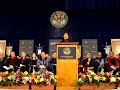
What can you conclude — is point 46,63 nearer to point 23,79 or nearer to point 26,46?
point 23,79

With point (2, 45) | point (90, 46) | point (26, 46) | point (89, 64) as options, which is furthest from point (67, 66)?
point (2, 45)

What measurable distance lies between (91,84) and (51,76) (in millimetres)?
975

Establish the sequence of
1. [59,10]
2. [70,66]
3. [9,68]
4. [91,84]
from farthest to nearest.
→ [59,10], [9,68], [91,84], [70,66]

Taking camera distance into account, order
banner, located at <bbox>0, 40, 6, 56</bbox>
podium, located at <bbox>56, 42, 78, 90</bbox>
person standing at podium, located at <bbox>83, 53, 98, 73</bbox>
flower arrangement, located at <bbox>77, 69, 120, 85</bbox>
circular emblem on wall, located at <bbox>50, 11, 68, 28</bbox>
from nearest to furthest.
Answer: podium, located at <bbox>56, 42, 78, 90</bbox>, flower arrangement, located at <bbox>77, 69, 120, 85</bbox>, person standing at podium, located at <bbox>83, 53, 98, 73</bbox>, banner, located at <bbox>0, 40, 6, 56</bbox>, circular emblem on wall, located at <bbox>50, 11, 68, 28</bbox>

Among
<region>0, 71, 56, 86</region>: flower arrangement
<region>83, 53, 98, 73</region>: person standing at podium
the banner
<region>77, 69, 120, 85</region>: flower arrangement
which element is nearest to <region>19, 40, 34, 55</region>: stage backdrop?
the banner

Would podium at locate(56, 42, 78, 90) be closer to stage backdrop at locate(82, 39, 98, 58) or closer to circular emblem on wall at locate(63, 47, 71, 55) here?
circular emblem on wall at locate(63, 47, 71, 55)

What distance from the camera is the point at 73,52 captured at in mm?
6242

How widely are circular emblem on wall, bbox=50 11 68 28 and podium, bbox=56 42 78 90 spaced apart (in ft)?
18.7

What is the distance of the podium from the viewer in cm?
621

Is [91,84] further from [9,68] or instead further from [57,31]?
[57,31]

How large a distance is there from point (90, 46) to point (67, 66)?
5.43 metres

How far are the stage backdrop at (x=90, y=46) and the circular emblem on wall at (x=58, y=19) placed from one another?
1.15 metres

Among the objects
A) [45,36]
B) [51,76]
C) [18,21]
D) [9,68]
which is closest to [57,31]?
[45,36]

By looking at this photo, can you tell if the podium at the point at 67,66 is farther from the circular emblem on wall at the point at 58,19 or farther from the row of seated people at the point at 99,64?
the circular emblem on wall at the point at 58,19
